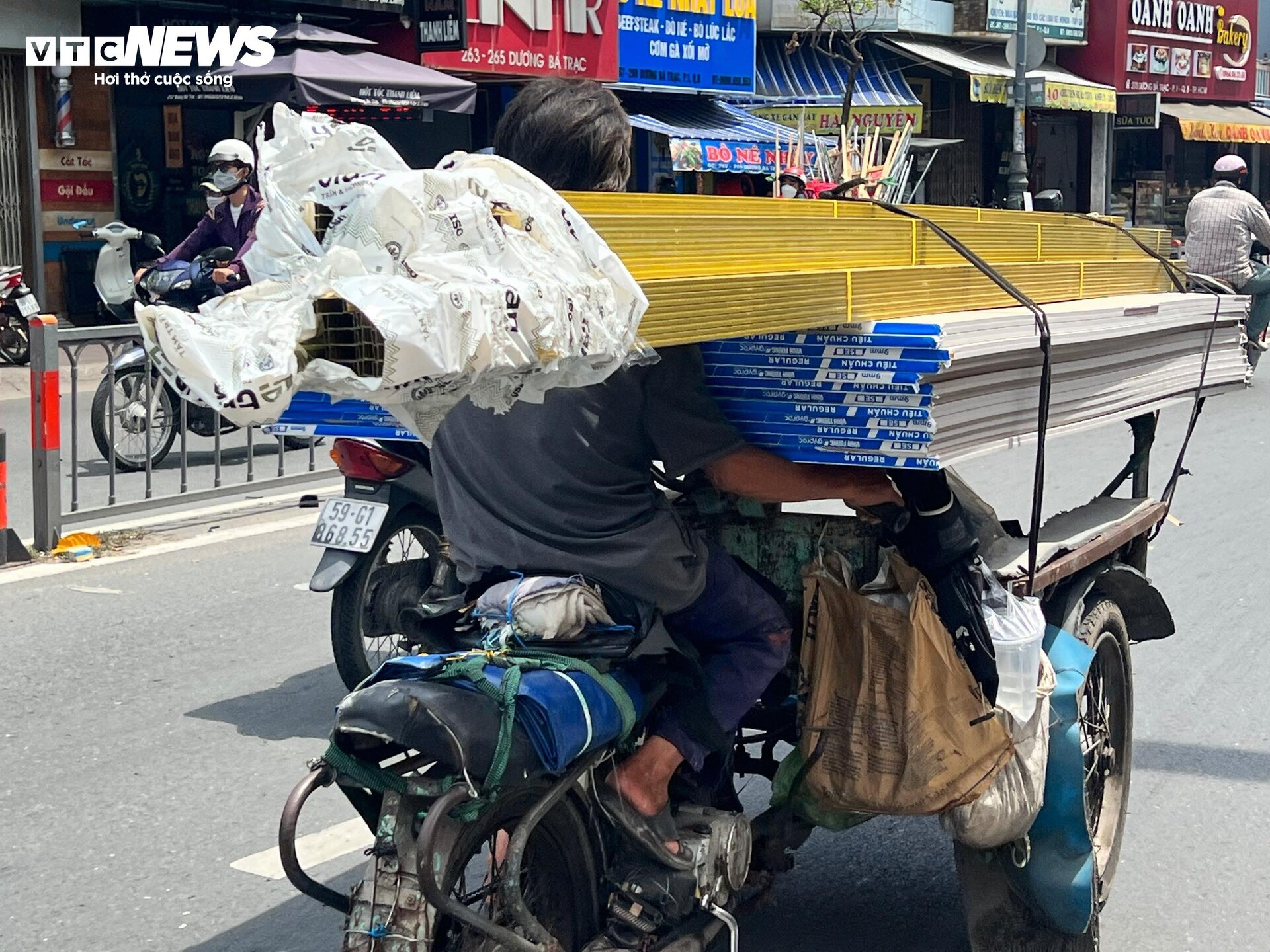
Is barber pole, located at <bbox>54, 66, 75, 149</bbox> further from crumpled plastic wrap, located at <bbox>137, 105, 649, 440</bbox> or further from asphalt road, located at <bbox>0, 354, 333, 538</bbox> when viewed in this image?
crumpled plastic wrap, located at <bbox>137, 105, 649, 440</bbox>

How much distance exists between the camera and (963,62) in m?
24.9

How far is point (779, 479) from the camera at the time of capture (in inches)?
113

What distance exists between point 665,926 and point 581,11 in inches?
646

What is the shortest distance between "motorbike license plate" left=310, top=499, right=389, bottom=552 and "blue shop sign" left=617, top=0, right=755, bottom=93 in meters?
14.5

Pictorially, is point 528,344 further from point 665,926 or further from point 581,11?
point 581,11

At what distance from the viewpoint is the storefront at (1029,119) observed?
80.6 ft

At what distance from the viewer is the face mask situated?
9.28 meters

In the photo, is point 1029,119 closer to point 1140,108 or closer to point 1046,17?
point 1140,108

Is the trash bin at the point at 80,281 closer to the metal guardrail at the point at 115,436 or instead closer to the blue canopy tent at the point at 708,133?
the metal guardrail at the point at 115,436

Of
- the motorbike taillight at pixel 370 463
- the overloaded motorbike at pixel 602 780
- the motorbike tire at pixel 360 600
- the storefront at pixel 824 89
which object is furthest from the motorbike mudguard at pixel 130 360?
the storefront at pixel 824 89

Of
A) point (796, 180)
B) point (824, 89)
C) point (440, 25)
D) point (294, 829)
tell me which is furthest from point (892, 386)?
point (824, 89)

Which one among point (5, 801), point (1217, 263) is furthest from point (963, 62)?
point (5, 801)

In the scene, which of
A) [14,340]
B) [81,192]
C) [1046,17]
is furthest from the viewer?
[1046,17]

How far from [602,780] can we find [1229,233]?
11599 mm
